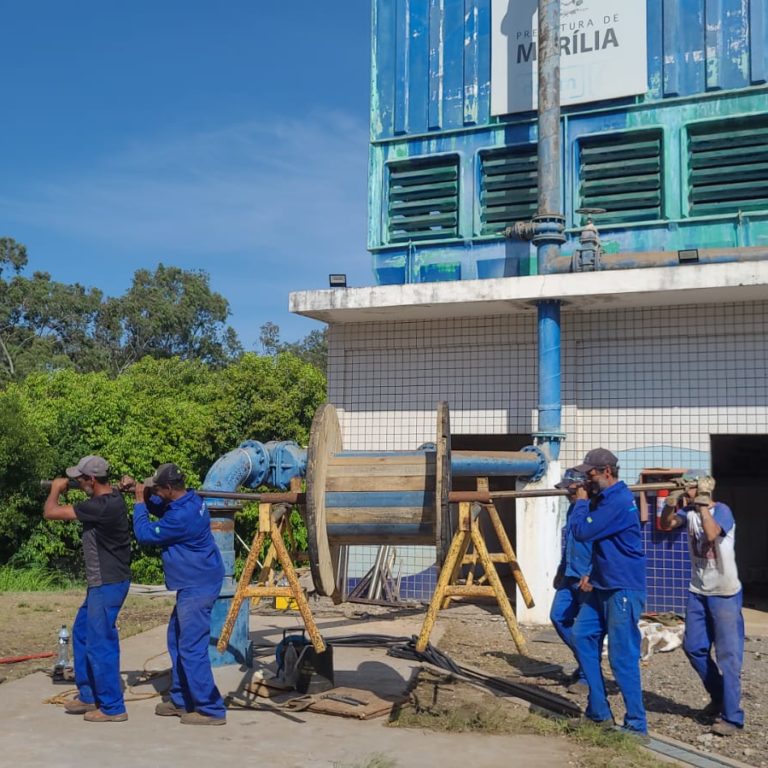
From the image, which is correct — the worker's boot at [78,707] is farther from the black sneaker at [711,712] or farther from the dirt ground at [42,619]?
the black sneaker at [711,712]

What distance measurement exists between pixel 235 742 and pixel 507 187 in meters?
8.32

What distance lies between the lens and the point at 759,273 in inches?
390


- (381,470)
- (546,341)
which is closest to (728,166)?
(546,341)

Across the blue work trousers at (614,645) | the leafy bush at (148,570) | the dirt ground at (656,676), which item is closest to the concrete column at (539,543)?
the dirt ground at (656,676)

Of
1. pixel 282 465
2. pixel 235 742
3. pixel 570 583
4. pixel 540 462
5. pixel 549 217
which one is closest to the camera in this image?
pixel 235 742

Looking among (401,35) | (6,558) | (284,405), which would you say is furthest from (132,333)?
(401,35)

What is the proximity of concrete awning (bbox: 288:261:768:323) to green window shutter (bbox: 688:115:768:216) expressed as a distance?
1.26 meters

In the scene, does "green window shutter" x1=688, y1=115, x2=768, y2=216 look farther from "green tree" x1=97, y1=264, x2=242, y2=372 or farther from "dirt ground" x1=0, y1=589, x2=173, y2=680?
"green tree" x1=97, y1=264, x2=242, y2=372

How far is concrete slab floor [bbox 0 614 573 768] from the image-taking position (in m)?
5.50

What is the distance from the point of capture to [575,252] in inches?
428

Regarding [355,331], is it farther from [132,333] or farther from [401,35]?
[132,333]

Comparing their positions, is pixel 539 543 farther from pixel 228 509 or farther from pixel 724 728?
pixel 724 728

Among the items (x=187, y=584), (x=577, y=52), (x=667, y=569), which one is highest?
(x=577, y=52)

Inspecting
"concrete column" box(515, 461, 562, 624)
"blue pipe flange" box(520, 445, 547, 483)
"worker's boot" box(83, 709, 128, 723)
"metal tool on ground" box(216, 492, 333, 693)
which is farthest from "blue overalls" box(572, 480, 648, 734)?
"concrete column" box(515, 461, 562, 624)
